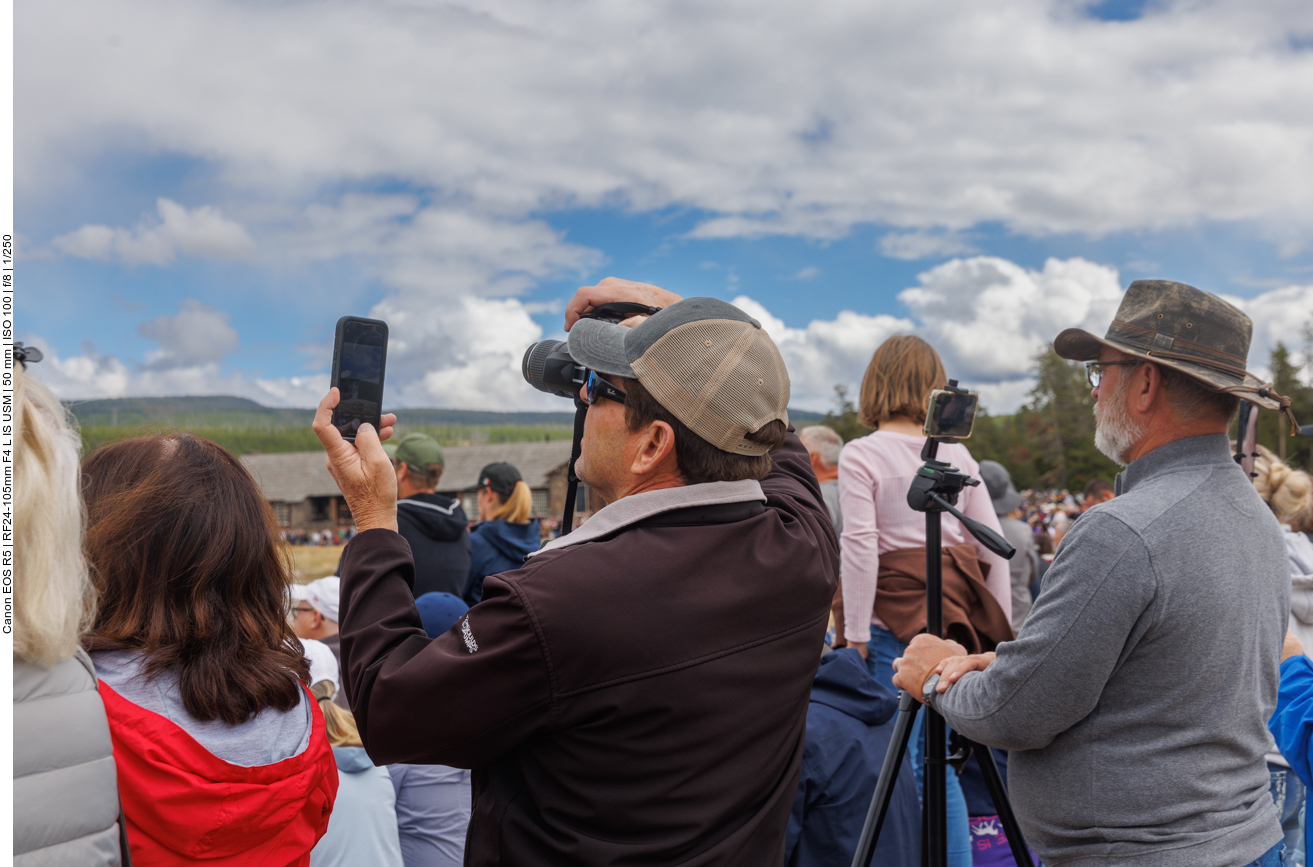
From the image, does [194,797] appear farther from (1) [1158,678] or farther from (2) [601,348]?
(1) [1158,678]

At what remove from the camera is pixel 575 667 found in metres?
1.47

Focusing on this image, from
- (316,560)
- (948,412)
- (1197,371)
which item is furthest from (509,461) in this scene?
(1197,371)

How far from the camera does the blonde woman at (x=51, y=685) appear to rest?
1286 mm

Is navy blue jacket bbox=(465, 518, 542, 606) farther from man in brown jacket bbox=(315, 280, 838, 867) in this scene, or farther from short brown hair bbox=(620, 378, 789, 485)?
short brown hair bbox=(620, 378, 789, 485)

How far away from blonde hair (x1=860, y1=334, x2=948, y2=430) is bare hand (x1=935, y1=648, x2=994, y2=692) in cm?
179

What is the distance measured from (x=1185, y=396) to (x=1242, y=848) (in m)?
1.14

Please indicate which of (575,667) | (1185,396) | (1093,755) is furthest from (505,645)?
(1185,396)

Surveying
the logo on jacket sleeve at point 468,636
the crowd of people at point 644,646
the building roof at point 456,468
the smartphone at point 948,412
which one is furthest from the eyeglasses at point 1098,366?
the building roof at point 456,468

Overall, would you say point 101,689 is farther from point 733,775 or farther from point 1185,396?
point 1185,396

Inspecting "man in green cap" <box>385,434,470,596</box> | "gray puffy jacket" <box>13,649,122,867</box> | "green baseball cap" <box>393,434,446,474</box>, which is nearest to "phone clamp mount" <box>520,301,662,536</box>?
"gray puffy jacket" <box>13,649,122,867</box>

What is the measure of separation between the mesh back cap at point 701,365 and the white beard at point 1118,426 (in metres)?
1.16

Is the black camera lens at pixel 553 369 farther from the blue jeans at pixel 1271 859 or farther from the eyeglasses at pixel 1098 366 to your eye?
the blue jeans at pixel 1271 859

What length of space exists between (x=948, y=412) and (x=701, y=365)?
1.63 metres

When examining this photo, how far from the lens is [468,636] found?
1499mm
